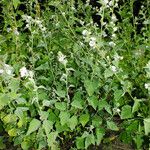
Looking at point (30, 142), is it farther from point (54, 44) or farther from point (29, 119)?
point (54, 44)

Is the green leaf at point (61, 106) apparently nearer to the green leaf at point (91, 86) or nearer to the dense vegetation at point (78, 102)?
the dense vegetation at point (78, 102)

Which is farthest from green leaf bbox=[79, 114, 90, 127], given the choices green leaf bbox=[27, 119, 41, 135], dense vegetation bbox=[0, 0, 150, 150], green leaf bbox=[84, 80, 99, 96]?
green leaf bbox=[27, 119, 41, 135]

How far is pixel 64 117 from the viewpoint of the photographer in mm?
3174

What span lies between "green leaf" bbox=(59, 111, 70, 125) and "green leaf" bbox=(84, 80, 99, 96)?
254mm

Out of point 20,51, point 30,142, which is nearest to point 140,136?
point 30,142

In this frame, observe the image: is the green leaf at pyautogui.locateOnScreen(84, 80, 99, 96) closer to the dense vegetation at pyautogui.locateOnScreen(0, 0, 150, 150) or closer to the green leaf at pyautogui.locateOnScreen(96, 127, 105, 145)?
the dense vegetation at pyautogui.locateOnScreen(0, 0, 150, 150)

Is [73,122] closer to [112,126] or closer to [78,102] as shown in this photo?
[78,102]

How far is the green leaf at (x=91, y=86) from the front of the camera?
10.2ft

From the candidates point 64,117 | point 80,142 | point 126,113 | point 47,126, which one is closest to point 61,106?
point 64,117

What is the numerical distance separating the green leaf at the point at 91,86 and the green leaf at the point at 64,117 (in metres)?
0.25

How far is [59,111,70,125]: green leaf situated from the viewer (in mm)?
3147

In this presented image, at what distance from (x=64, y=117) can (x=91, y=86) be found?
31 cm

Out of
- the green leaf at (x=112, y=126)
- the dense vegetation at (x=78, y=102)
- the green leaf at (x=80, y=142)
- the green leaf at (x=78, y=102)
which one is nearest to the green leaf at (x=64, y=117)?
the dense vegetation at (x=78, y=102)

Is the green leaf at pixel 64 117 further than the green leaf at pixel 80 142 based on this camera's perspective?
No
